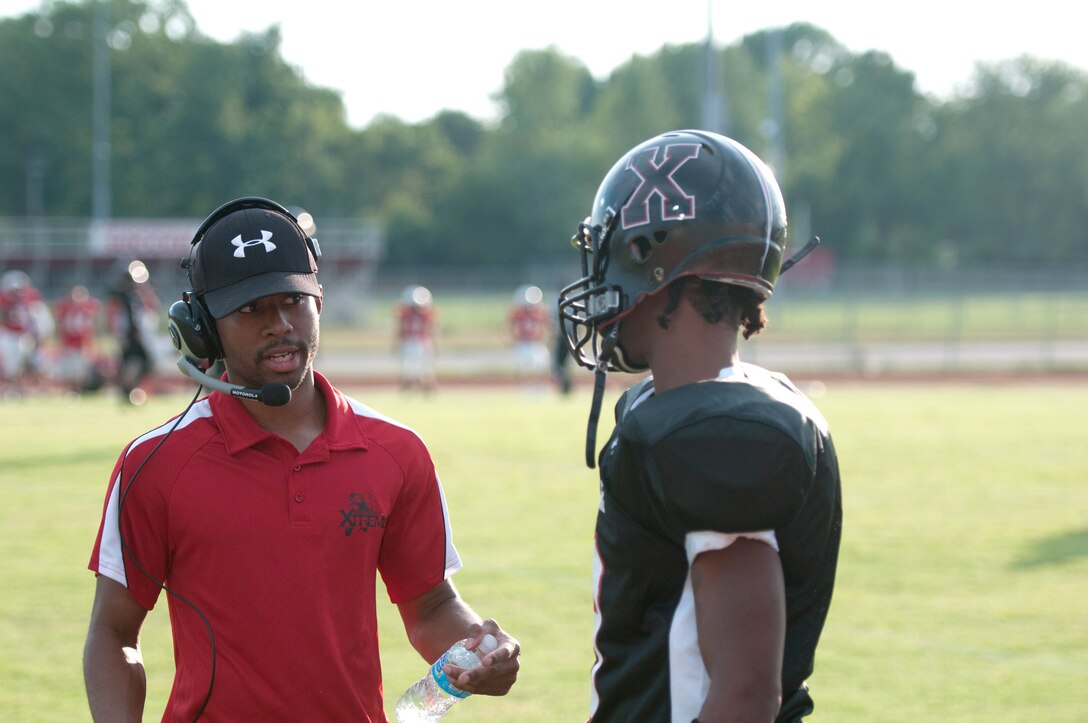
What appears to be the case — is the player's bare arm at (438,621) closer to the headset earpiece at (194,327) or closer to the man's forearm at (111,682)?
the man's forearm at (111,682)

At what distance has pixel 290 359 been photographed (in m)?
3.23

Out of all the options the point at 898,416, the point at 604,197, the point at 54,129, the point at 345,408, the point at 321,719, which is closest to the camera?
the point at 604,197

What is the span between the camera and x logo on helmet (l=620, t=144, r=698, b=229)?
247 cm

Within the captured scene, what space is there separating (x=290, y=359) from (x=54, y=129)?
72902mm

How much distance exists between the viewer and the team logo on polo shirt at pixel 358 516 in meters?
3.15

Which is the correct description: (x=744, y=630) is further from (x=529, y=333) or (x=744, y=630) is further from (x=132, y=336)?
(x=529, y=333)

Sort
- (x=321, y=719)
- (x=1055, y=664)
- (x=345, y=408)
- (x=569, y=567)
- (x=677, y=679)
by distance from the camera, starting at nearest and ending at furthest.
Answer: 1. (x=677, y=679)
2. (x=321, y=719)
3. (x=345, y=408)
4. (x=1055, y=664)
5. (x=569, y=567)

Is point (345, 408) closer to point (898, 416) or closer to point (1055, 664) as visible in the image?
point (1055, 664)

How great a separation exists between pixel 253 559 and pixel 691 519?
128cm

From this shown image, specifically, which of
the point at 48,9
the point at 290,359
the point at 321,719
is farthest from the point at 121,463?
the point at 48,9

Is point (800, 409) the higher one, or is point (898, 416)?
point (800, 409)

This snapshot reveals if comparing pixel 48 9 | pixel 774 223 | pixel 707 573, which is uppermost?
pixel 48 9

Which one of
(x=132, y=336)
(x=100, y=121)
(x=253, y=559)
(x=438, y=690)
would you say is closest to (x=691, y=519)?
(x=438, y=690)

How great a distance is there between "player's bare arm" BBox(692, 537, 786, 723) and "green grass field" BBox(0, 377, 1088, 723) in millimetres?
3558
